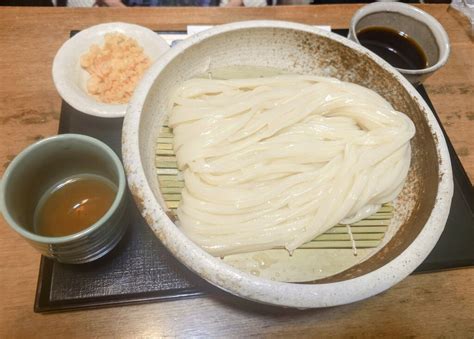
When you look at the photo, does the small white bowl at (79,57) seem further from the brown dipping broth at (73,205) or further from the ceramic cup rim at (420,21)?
the ceramic cup rim at (420,21)

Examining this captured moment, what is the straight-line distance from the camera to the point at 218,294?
1.45 metres

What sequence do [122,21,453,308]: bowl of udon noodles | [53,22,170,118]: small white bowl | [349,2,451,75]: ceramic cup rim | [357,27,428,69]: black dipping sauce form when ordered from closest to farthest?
[122,21,453,308]: bowl of udon noodles < [53,22,170,118]: small white bowl < [349,2,451,75]: ceramic cup rim < [357,27,428,69]: black dipping sauce

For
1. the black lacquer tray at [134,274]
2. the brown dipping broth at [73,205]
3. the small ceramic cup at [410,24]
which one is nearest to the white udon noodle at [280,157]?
the black lacquer tray at [134,274]

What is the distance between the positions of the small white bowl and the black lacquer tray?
48cm

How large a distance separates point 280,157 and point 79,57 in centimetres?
117

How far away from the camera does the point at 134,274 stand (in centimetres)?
145

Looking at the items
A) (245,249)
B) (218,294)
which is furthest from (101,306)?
(245,249)

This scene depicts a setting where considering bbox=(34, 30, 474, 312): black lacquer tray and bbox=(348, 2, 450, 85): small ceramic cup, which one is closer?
bbox=(34, 30, 474, 312): black lacquer tray

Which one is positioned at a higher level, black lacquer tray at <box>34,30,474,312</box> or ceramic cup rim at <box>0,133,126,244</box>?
ceramic cup rim at <box>0,133,126,244</box>

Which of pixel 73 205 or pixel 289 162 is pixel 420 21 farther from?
pixel 73 205

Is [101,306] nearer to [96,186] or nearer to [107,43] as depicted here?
[96,186]

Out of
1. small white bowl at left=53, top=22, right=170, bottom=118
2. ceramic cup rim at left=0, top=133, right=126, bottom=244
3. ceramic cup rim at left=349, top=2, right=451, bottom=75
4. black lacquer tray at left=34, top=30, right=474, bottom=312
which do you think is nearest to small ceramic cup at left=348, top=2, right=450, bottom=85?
ceramic cup rim at left=349, top=2, right=451, bottom=75

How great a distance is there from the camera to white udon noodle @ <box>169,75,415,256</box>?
4.69 ft

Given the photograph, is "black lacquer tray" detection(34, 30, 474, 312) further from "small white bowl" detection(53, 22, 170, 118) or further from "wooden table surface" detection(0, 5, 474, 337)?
"small white bowl" detection(53, 22, 170, 118)
